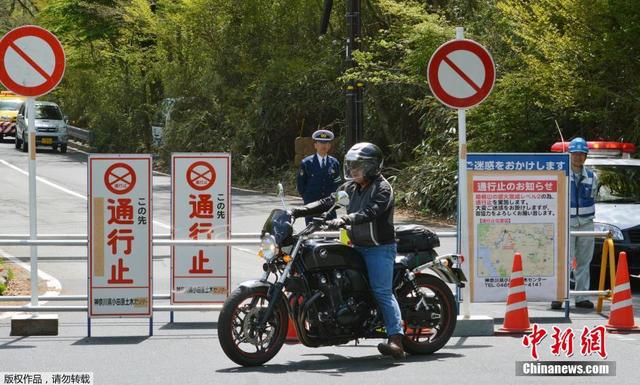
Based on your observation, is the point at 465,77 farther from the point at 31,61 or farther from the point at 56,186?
the point at 56,186

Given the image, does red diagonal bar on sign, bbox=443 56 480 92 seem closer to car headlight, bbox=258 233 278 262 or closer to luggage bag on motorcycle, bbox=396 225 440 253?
luggage bag on motorcycle, bbox=396 225 440 253

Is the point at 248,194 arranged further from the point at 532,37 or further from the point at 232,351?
the point at 232,351

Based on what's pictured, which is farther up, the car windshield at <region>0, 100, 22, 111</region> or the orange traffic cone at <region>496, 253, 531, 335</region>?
the car windshield at <region>0, 100, 22, 111</region>

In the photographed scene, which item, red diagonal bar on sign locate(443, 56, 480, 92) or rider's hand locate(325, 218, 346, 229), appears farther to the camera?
red diagonal bar on sign locate(443, 56, 480, 92)

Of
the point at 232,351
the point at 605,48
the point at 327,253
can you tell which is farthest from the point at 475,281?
the point at 605,48

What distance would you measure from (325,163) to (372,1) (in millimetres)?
17690

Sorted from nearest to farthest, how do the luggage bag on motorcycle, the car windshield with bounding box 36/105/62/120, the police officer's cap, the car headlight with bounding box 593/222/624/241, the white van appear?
1. the luggage bag on motorcycle
2. the police officer's cap
3. the car headlight with bounding box 593/222/624/241
4. the white van
5. the car windshield with bounding box 36/105/62/120

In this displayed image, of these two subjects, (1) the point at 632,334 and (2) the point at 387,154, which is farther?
(2) the point at 387,154

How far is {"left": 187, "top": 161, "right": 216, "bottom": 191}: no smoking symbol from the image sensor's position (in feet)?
38.0

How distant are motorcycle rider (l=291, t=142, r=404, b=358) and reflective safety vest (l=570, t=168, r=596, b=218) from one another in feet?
12.9

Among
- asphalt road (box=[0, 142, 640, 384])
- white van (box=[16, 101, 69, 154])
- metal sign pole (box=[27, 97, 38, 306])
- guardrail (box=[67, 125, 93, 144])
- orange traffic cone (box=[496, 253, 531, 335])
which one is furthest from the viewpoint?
guardrail (box=[67, 125, 93, 144])

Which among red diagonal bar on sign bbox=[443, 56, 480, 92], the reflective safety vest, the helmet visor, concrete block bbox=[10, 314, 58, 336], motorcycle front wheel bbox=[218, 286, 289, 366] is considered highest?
red diagonal bar on sign bbox=[443, 56, 480, 92]

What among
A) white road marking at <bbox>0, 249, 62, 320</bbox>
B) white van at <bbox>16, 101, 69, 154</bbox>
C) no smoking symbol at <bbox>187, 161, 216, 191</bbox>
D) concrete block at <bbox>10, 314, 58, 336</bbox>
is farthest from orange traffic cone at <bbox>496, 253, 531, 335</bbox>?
white van at <bbox>16, 101, 69, 154</bbox>

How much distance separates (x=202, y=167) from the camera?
11594 mm
